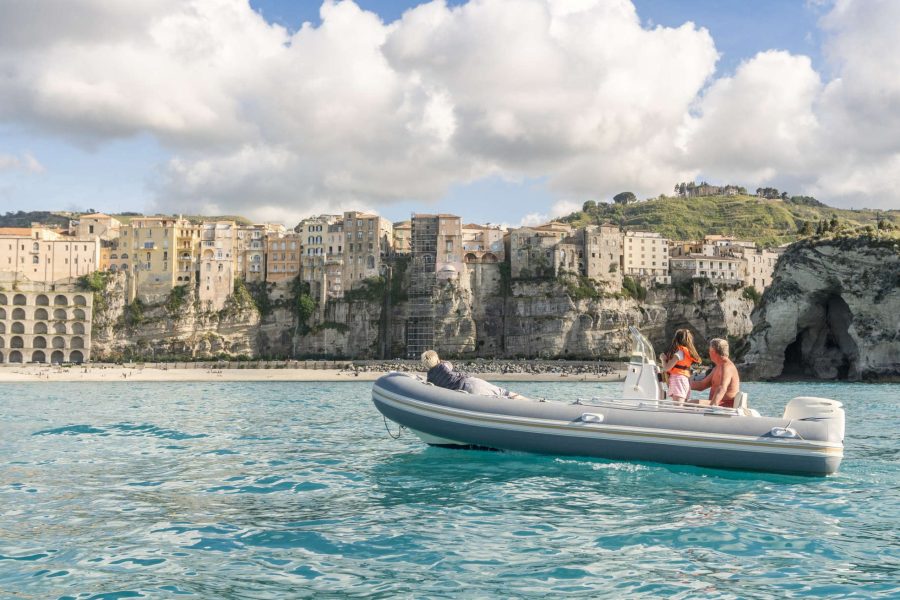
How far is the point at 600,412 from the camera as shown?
37.9ft

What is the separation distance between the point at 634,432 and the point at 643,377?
4.06ft

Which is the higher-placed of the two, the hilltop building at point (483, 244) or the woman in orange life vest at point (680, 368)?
the hilltop building at point (483, 244)

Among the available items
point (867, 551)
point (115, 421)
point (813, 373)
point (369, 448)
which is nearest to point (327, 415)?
point (115, 421)

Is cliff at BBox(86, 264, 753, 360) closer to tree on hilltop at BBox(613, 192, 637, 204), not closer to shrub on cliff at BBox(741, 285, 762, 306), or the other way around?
shrub on cliff at BBox(741, 285, 762, 306)

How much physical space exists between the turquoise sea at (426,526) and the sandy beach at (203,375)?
47.6 meters

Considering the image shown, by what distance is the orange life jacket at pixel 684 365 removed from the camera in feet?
39.3

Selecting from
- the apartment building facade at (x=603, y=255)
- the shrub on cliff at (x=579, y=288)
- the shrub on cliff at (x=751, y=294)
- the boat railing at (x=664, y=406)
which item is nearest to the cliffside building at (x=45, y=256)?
the shrub on cliff at (x=579, y=288)

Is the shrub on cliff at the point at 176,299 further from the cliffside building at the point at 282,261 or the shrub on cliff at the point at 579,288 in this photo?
the shrub on cliff at the point at 579,288

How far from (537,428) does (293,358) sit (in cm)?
6882

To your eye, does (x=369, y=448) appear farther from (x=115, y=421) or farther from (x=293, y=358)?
(x=293, y=358)

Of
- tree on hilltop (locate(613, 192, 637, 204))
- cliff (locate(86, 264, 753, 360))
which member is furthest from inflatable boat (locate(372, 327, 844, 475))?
tree on hilltop (locate(613, 192, 637, 204))

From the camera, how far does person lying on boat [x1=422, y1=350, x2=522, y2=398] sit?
12789 millimetres

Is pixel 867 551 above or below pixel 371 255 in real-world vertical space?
below

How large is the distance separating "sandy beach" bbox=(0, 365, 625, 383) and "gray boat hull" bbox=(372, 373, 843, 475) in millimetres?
47972
